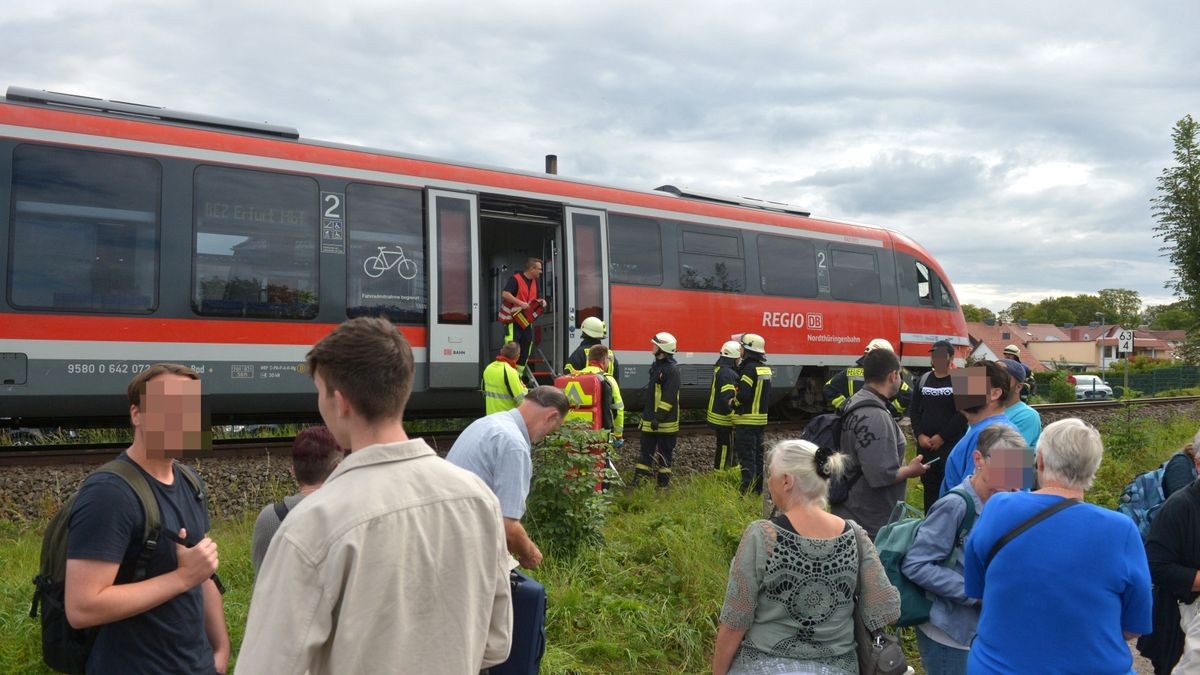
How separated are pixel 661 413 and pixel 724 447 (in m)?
1.16

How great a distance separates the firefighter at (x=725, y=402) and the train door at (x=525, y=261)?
214 cm

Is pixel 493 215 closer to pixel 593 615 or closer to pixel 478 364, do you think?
pixel 478 364

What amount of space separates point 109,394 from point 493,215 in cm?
462

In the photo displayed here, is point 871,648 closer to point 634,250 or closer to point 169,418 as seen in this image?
point 169,418

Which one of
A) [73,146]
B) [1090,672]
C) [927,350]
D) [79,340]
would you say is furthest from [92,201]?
[927,350]

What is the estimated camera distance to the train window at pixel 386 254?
9.86 metres

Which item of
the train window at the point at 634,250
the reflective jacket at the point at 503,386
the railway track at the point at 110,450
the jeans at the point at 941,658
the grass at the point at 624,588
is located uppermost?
the train window at the point at 634,250

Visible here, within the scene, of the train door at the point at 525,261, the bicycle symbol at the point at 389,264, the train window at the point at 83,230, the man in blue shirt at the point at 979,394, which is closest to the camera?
the man in blue shirt at the point at 979,394

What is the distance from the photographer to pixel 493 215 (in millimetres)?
11016

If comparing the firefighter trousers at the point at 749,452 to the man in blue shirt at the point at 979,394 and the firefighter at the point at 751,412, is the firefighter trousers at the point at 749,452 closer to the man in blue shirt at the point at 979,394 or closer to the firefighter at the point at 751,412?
the firefighter at the point at 751,412

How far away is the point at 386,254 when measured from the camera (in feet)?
33.0

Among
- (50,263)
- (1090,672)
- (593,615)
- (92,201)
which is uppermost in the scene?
(92,201)

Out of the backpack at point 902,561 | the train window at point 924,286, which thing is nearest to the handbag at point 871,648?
the backpack at point 902,561

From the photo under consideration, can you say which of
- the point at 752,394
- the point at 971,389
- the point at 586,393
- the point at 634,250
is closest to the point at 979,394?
the point at 971,389
